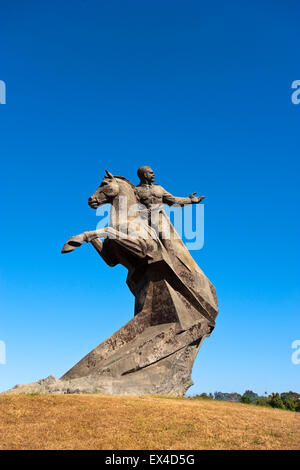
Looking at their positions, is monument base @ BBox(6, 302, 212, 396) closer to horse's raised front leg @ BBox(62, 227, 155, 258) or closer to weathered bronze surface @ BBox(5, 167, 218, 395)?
weathered bronze surface @ BBox(5, 167, 218, 395)

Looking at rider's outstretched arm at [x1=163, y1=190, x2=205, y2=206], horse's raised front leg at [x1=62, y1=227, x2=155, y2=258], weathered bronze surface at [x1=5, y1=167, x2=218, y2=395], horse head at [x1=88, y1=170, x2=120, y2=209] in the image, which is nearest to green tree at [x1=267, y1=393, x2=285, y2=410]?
weathered bronze surface at [x1=5, y1=167, x2=218, y2=395]

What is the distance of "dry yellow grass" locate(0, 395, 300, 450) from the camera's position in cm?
597

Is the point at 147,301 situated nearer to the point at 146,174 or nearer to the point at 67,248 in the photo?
the point at 67,248

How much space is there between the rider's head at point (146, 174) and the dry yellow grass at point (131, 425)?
6.31 metres

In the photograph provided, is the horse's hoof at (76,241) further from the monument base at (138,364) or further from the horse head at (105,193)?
the monument base at (138,364)

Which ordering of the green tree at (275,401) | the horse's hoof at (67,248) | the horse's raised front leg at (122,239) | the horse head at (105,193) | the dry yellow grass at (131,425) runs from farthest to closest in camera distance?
the green tree at (275,401) < the horse head at (105,193) < the horse's raised front leg at (122,239) < the horse's hoof at (67,248) < the dry yellow grass at (131,425)

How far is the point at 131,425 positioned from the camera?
663 cm

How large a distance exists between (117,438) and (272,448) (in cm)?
210

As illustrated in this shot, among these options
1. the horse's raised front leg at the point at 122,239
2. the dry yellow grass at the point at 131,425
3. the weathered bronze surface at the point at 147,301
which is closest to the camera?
the dry yellow grass at the point at 131,425

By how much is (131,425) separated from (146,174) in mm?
7432

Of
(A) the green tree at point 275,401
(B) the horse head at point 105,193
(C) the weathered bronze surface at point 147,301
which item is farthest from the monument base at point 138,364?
(A) the green tree at point 275,401

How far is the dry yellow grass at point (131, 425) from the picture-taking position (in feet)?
19.6
